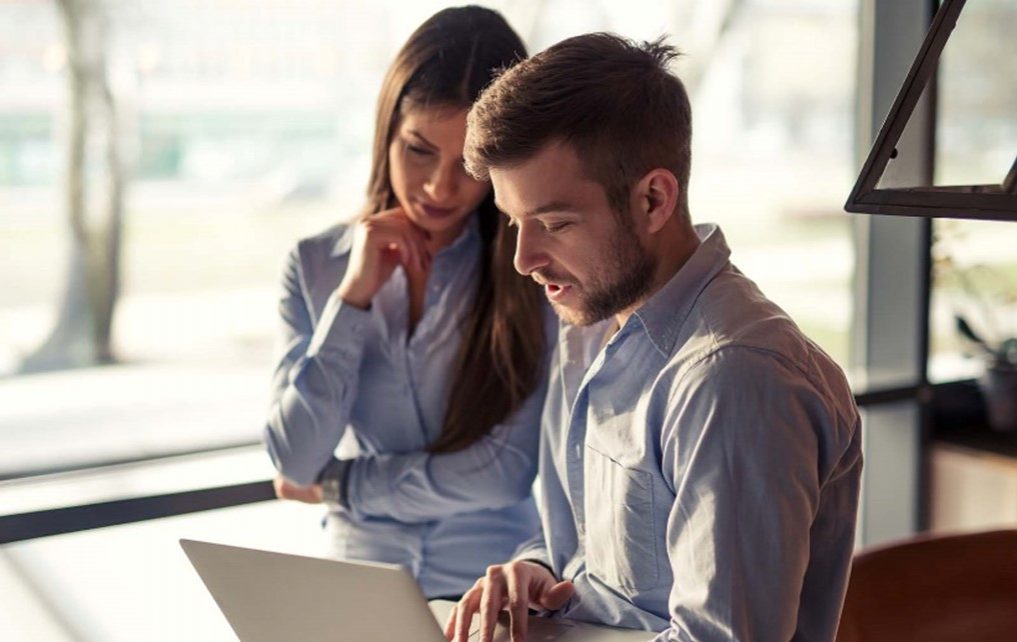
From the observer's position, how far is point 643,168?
1452mm

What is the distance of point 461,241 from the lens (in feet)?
6.50

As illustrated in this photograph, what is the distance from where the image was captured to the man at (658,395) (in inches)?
48.3

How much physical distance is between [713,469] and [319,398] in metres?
0.81

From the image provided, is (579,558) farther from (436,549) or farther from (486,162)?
(486,162)

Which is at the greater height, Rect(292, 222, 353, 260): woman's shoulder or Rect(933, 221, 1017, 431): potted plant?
Rect(292, 222, 353, 260): woman's shoulder

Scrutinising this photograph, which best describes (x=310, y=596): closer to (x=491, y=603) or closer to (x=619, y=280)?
(x=491, y=603)

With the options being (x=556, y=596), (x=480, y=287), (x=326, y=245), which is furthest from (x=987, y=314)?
(x=556, y=596)

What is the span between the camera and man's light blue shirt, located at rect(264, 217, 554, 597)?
1894 mm

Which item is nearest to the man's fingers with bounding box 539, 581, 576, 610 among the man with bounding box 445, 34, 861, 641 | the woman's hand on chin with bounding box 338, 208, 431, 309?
the man with bounding box 445, 34, 861, 641

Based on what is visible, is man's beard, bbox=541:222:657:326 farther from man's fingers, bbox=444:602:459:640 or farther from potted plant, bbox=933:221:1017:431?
potted plant, bbox=933:221:1017:431

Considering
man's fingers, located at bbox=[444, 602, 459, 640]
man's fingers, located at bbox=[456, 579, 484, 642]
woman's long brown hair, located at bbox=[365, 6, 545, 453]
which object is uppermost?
woman's long brown hair, located at bbox=[365, 6, 545, 453]

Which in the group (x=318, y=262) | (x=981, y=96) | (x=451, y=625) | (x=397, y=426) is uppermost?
(x=981, y=96)

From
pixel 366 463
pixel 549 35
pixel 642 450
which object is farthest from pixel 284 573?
pixel 549 35

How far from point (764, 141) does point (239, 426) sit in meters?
1.55
